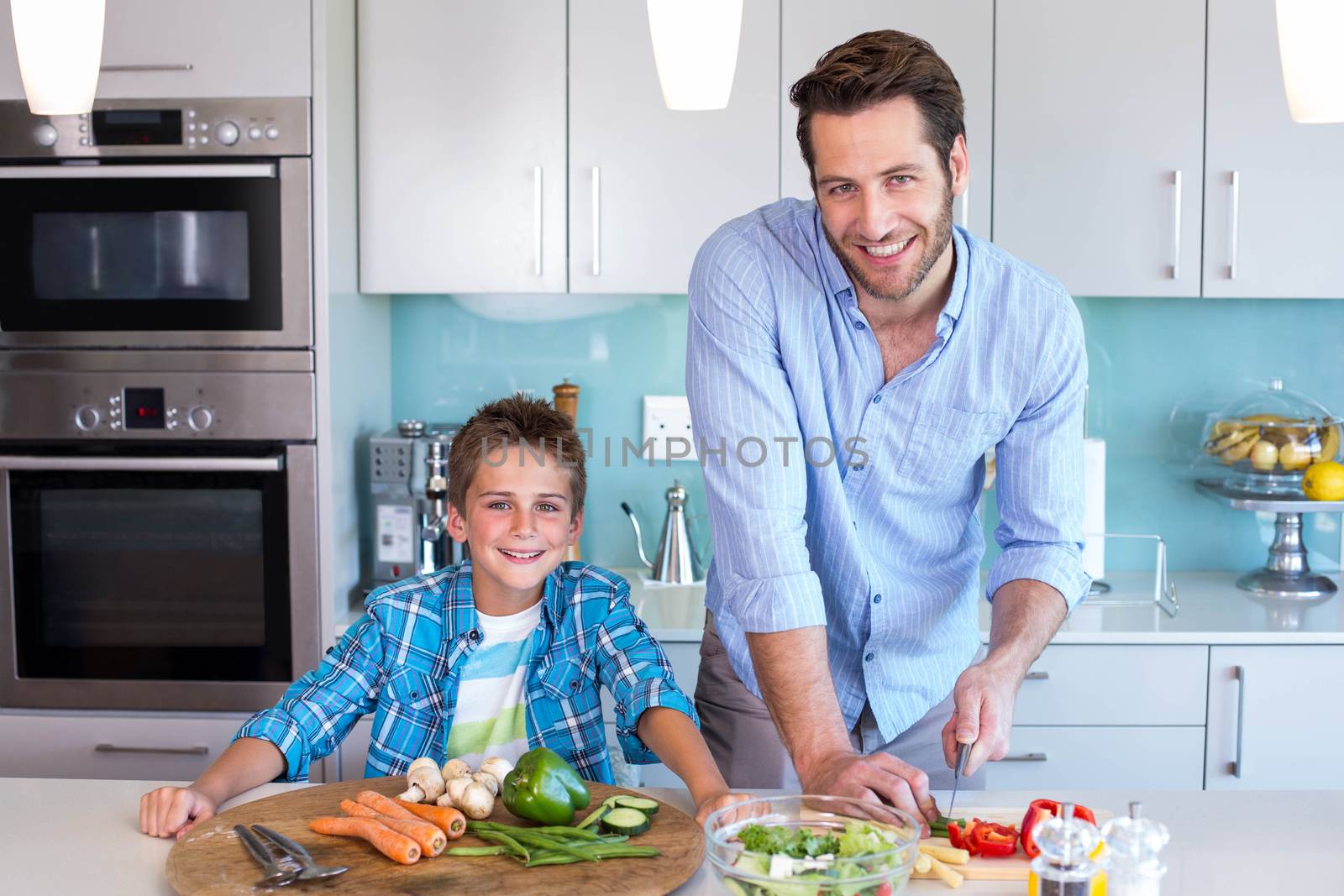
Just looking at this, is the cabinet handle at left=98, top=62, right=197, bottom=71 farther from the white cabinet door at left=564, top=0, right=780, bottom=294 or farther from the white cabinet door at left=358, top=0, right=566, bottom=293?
the white cabinet door at left=564, top=0, right=780, bottom=294

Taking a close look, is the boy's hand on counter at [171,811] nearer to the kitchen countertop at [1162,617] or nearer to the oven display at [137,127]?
the kitchen countertop at [1162,617]

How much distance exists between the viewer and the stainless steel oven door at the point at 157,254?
2451 mm

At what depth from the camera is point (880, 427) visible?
1.66 metres

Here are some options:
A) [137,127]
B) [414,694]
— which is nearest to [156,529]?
[137,127]

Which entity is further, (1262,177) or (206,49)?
(1262,177)

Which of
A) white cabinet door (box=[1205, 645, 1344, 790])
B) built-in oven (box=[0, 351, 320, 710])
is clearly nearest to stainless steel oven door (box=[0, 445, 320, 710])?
built-in oven (box=[0, 351, 320, 710])

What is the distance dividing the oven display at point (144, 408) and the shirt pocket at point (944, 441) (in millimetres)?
1509

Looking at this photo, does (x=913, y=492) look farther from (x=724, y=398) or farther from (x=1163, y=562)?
(x=1163, y=562)

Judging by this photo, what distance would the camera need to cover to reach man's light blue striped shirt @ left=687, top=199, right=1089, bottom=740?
158cm

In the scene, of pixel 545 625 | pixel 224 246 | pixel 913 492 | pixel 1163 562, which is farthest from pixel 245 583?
pixel 1163 562

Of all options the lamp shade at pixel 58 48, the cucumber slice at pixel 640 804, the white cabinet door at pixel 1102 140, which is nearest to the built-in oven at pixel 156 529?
the lamp shade at pixel 58 48

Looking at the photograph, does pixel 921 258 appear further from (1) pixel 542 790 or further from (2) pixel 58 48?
(2) pixel 58 48

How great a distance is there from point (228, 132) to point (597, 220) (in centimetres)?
72

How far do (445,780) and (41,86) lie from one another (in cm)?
81
